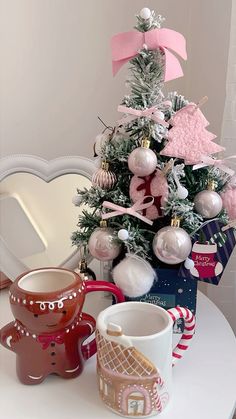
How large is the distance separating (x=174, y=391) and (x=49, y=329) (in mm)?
177

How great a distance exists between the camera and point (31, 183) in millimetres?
962

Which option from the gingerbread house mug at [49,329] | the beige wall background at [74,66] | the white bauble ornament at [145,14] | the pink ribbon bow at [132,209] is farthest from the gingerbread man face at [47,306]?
the beige wall background at [74,66]

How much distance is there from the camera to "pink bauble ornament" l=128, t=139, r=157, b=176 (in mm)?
685

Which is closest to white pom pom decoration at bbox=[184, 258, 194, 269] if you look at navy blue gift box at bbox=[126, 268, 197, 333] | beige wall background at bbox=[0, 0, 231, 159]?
navy blue gift box at bbox=[126, 268, 197, 333]

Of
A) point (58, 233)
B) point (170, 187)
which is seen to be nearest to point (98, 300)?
point (58, 233)

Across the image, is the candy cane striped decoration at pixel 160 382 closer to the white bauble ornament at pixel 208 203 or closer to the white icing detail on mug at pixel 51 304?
the white icing detail on mug at pixel 51 304

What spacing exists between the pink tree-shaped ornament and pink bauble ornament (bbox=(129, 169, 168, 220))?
0.12 ft

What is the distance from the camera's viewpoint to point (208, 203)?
0.71m

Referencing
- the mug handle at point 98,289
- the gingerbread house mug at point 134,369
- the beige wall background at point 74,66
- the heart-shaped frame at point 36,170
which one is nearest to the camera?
the gingerbread house mug at point 134,369

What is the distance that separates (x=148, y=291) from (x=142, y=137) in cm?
22

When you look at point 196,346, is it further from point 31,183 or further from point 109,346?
point 31,183

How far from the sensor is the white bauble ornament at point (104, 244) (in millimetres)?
718

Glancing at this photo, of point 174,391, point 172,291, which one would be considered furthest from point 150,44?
point 174,391

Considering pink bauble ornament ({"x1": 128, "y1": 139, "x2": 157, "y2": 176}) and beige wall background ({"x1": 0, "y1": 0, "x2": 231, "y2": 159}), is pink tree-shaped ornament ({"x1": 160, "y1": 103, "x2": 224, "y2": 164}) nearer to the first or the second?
pink bauble ornament ({"x1": 128, "y1": 139, "x2": 157, "y2": 176})
